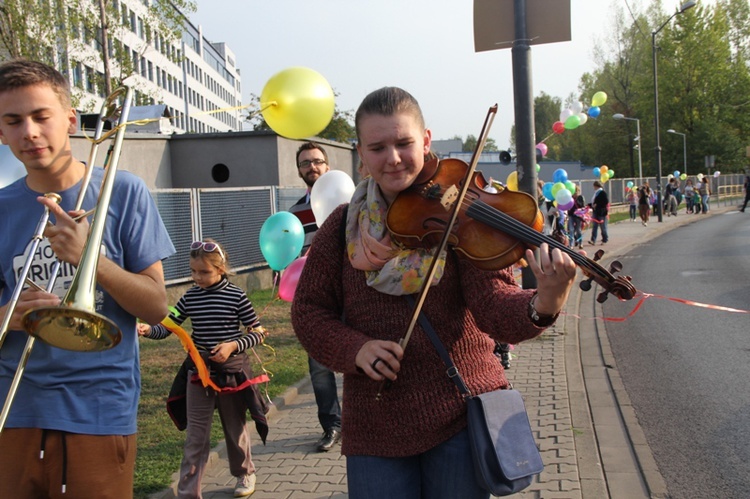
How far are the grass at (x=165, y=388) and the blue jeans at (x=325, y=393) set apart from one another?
0.79 m

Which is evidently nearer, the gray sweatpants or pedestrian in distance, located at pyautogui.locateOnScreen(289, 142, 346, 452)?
the gray sweatpants

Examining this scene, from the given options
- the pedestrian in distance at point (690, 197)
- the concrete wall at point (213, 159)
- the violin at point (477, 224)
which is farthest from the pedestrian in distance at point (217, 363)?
the pedestrian in distance at point (690, 197)

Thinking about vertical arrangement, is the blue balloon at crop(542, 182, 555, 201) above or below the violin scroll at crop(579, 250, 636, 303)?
above

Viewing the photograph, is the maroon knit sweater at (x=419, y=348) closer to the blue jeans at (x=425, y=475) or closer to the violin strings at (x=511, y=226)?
the blue jeans at (x=425, y=475)

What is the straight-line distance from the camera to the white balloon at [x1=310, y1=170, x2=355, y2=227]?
16.7ft

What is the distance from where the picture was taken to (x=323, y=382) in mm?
4965

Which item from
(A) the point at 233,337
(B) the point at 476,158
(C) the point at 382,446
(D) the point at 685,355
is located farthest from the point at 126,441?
(D) the point at 685,355

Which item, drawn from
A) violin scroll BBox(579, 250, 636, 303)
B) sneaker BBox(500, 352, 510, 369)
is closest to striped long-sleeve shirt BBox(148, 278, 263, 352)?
violin scroll BBox(579, 250, 636, 303)

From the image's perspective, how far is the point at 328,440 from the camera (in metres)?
5.07

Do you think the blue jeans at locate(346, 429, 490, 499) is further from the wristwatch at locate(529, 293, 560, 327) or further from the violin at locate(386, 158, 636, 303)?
the violin at locate(386, 158, 636, 303)

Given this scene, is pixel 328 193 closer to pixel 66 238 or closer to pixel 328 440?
pixel 328 440

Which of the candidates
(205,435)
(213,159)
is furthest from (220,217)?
(205,435)

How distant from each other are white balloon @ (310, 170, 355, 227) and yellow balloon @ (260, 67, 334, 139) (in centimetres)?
62

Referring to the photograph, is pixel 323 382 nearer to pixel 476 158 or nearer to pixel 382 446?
pixel 382 446
